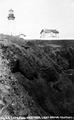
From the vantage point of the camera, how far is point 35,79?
7.59 m

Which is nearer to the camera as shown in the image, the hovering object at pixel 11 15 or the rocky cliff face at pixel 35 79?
the rocky cliff face at pixel 35 79

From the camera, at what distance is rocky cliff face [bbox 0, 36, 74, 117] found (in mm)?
6242

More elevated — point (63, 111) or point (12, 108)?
point (12, 108)

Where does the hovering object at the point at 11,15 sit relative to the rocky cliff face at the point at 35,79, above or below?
above

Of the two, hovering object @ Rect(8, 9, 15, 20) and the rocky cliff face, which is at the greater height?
hovering object @ Rect(8, 9, 15, 20)

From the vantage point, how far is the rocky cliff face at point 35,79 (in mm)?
6242

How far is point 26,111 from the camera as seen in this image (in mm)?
6102

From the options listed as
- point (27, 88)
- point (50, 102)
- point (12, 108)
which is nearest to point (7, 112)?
point (12, 108)

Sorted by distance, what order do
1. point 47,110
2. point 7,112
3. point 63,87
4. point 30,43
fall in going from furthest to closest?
point 30,43, point 63,87, point 47,110, point 7,112

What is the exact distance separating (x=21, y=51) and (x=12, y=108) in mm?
2463

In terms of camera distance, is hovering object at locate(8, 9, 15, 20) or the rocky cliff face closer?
the rocky cliff face

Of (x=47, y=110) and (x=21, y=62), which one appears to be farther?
(x=21, y=62)

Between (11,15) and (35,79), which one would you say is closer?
(35,79)

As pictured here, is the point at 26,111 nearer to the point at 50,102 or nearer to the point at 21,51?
the point at 50,102
